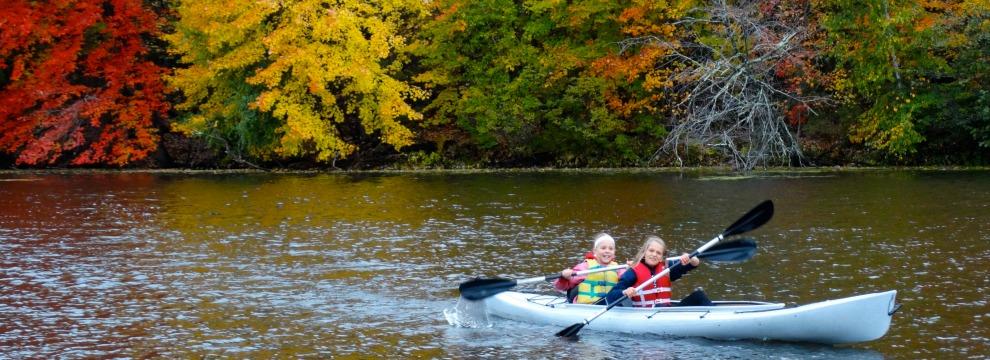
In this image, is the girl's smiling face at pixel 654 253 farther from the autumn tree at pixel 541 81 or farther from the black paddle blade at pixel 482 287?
the autumn tree at pixel 541 81

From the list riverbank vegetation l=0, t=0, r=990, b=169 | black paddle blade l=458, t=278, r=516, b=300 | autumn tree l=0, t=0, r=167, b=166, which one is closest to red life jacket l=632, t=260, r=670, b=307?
black paddle blade l=458, t=278, r=516, b=300

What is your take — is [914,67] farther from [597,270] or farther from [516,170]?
[597,270]

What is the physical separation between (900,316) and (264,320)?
24.1ft

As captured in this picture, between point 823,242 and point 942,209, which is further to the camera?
point 942,209

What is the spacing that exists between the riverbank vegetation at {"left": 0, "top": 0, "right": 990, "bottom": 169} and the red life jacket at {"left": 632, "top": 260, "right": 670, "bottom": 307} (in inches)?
800

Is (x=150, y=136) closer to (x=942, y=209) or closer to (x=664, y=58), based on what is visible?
(x=664, y=58)

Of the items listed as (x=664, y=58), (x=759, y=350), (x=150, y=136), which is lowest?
(x=759, y=350)

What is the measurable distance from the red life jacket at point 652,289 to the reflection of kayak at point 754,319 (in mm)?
284

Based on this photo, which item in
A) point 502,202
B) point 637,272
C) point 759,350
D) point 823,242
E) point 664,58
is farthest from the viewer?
point 664,58

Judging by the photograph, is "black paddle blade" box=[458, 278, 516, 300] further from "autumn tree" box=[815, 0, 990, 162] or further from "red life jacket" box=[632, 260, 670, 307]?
"autumn tree" box=[815, 0, 990, 162]

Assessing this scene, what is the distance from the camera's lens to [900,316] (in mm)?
13766

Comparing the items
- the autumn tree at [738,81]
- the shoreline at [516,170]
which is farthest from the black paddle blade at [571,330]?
the shoreline at [516,170]

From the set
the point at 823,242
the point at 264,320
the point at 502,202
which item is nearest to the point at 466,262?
the point at 264,320

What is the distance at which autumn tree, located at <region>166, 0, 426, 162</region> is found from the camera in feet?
124
